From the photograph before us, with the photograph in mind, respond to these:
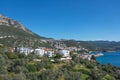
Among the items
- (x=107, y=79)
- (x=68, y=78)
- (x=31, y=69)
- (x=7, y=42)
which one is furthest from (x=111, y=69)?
(x=7, y=42)

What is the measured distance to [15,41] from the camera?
81.2 m

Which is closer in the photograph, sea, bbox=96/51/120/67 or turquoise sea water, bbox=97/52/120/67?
sea, bbox=96/51/120/67

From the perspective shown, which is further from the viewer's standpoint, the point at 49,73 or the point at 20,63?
the point at 20,63

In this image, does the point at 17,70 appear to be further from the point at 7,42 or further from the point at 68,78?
the point at 7,42

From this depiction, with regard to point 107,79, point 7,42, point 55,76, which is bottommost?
point 107,79

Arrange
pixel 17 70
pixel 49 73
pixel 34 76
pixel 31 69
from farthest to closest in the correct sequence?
pixel 31 69, pixel 17 70, pixel 49 73, pixel 34 76

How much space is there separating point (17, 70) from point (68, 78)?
20.0ft

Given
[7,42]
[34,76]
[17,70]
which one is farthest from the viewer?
[7,42]

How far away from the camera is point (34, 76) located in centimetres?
2020

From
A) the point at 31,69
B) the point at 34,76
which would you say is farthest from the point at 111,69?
the point at 34,76

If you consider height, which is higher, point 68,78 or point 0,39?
point 0,39

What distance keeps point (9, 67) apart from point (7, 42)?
5319 cm

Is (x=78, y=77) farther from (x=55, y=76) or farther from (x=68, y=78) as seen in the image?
(x=55, y=76)

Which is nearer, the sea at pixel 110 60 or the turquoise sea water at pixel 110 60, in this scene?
the sea at pixel 110 60
